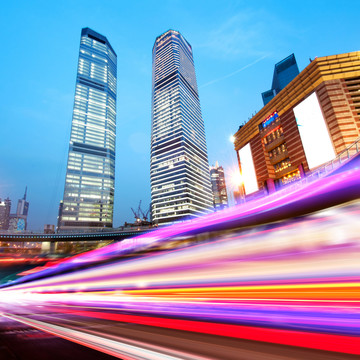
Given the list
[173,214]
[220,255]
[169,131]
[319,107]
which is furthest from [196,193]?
[220,255]

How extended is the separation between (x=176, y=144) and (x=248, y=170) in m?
96.1

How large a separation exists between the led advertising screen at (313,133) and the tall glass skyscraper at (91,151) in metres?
137

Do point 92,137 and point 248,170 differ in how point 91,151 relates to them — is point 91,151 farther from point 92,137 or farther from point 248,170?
point 248,170

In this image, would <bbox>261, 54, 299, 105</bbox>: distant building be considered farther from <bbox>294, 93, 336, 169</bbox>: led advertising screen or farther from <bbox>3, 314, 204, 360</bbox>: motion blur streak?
<bbox>3, 314, 204, 360</bbox>: motion blur streak

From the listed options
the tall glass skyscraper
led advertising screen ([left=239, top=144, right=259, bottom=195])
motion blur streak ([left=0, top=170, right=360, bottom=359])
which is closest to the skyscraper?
the tall glass skyscraper

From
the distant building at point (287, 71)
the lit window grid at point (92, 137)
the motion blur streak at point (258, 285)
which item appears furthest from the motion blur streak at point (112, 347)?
the distant building at point (287, 71)

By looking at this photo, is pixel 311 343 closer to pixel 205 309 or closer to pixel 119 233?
pixel 205 309

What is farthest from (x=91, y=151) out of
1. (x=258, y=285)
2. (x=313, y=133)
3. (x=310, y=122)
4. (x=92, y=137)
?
(x=258, y=285)

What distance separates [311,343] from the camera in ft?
9.62

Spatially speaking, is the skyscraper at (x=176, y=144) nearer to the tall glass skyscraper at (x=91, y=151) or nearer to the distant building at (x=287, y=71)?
the tall glass skyscraper at (x=91, y=151)

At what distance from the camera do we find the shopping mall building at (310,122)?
131 feet

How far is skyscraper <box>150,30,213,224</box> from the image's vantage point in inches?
5581

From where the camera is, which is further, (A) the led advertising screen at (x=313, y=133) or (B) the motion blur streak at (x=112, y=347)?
(A) the led advertising screen at (x=313, y=133)

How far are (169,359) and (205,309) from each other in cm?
305
